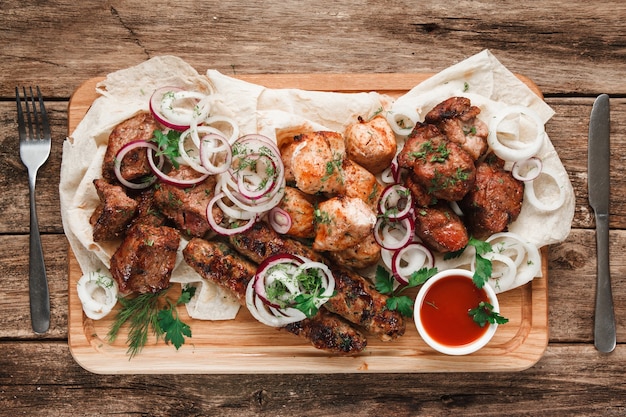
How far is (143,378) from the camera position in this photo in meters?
4.52

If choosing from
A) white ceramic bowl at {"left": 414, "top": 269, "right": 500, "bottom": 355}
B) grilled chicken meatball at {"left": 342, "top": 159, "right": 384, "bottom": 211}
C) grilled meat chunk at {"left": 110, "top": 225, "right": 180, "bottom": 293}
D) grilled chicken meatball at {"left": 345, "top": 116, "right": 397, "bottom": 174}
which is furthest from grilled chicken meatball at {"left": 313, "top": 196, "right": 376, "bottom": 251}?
grilled meat chunk at {"left": 110, "top": 225, "right": 180, "bottom": 293}

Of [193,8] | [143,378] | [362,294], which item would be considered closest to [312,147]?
[362,294]

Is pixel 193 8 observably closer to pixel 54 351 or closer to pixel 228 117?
pixel 228 117

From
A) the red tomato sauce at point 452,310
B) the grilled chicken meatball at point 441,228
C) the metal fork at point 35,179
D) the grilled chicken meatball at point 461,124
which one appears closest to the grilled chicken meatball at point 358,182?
the grilled chicken meatball at point 441,228

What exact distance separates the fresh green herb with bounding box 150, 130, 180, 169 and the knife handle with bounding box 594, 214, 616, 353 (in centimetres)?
315

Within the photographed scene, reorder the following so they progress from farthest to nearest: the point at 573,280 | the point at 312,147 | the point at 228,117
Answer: the point at 573,280, the point at 228,117, the point at 312,147

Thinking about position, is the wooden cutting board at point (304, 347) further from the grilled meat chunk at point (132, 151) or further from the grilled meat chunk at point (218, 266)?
the grilled meat chunk at point (132, 151)

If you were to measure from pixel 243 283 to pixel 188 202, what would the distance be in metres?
0.67

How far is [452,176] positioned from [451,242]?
1.49 ft

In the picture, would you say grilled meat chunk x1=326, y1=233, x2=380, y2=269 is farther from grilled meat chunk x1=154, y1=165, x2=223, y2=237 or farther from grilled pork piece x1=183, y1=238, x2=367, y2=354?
grilled meat chunk x1=154, y1=165, x2=223, y2=237

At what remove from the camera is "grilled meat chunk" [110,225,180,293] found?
3.81 metres

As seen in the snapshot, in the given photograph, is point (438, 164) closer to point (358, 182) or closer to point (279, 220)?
point (358, 182)

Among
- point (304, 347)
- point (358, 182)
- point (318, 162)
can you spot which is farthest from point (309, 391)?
point (318, 162)

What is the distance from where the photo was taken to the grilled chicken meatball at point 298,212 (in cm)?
389
